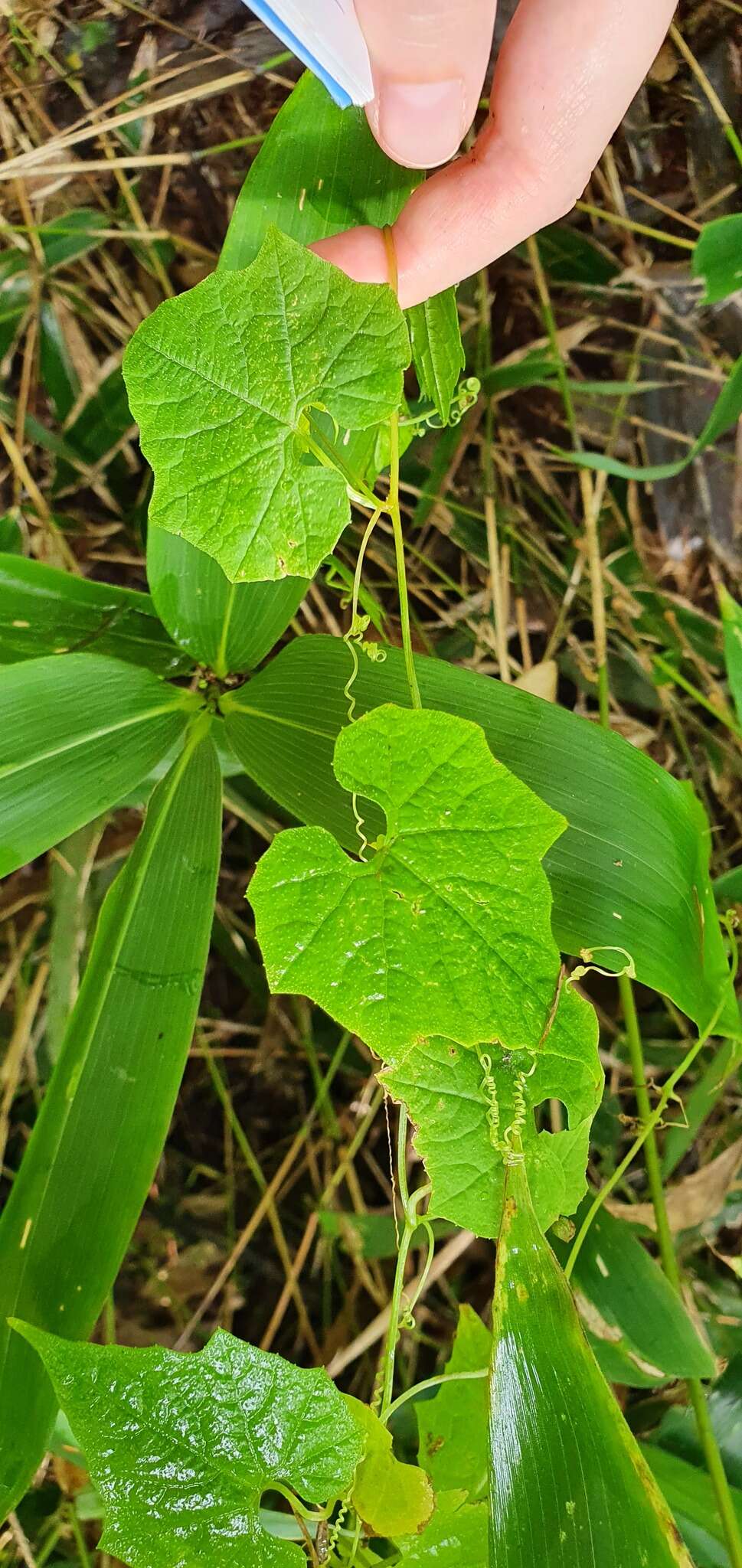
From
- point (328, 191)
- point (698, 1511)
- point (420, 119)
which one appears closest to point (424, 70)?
point (420, 119)

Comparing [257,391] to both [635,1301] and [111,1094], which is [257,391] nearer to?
[111,1094]

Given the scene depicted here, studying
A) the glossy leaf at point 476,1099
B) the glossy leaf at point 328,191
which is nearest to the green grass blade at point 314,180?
the glossy leaf at point 328,191

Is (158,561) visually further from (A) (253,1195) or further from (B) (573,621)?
(A) (253,1195)

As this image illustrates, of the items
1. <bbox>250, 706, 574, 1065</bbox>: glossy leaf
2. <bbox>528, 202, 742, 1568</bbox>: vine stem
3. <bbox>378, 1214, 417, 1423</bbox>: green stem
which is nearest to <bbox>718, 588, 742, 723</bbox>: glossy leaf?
<bbox>528, 202, 742, 1568</bbox>: vine stem

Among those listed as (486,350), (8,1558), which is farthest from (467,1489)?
(486,350)

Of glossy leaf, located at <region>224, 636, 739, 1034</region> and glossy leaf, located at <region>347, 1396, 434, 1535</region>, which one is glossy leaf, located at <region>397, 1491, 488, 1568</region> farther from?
glossy leaf, located at <region>224, 636, 739, 1034</region>

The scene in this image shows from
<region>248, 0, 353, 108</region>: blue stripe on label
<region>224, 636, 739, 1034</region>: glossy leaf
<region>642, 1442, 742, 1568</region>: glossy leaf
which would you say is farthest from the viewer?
<region>642, 1442, 742, 1568</region>: glossy leaf
